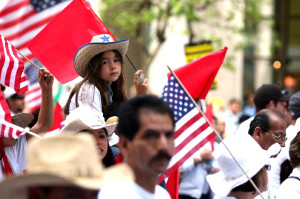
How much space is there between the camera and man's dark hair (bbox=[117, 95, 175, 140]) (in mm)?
4062

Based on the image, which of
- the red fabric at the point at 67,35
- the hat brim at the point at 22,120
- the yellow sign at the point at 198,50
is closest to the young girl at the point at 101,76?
the hat brim at the point at 22,120

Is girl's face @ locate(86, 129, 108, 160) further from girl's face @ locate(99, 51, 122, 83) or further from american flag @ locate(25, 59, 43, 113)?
american flag @ locate(25, 59, 43, 113)

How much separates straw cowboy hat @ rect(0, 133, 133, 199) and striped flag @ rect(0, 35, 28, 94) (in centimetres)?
383

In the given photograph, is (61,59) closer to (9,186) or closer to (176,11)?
(9,186)

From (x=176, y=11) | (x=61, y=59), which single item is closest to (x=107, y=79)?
(x=61, y=59)

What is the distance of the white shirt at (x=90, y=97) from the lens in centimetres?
634

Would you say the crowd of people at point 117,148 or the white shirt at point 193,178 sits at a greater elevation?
the crowd of people at point 117,148

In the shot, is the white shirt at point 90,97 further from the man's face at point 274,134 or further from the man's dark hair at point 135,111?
the man's dark hair at point 135,111

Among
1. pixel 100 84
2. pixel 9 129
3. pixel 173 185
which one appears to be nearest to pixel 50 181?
pixel 9 129

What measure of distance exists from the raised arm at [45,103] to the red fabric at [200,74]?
4.19 ft

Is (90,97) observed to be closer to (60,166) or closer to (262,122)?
(262,122)

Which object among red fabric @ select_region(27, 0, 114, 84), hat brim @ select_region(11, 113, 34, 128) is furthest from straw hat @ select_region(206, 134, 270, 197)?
red fabric @ select_region(27, 0, 114, 84)

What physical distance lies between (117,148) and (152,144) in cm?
244

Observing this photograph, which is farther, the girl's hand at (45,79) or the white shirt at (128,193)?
the girl's hand at (45,79)
